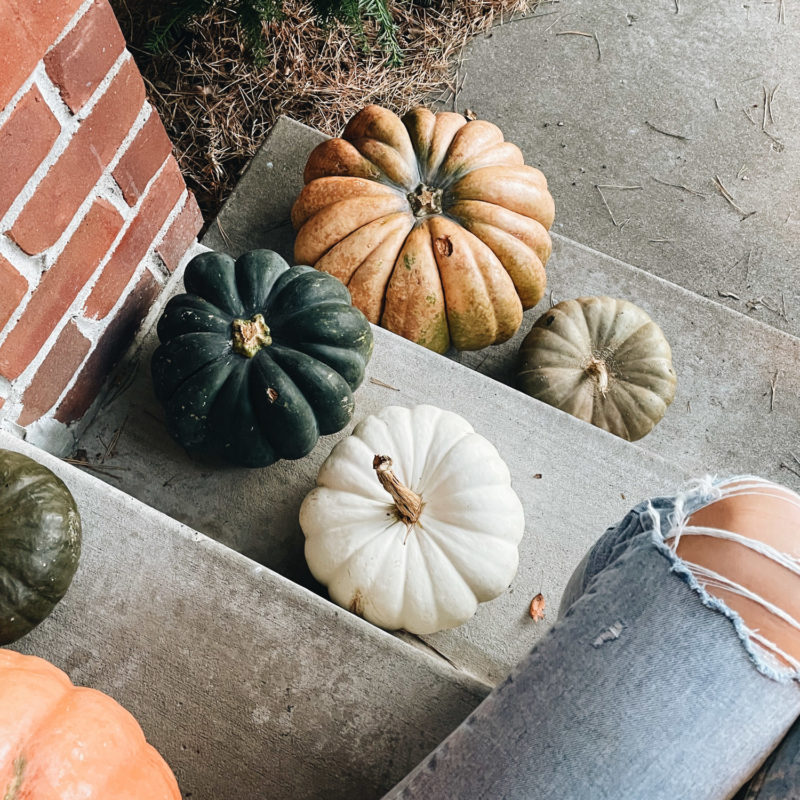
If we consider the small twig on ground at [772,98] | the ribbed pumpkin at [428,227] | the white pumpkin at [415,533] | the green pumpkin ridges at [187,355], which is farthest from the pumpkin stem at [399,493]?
the small twig on ground at [772,98]

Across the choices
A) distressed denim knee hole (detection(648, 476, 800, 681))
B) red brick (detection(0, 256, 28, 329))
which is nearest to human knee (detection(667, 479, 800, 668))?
distressed denim knee hole (detection(648, 476, 800, 681))

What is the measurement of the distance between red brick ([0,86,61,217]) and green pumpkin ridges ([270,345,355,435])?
1.80 feet

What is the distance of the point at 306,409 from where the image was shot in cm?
152

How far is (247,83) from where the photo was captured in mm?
2789

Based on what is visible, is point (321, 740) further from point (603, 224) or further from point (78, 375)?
point (603, 224)

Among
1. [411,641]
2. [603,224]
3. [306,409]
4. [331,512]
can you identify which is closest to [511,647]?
[411,641]

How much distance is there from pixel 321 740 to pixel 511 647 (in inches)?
20.6

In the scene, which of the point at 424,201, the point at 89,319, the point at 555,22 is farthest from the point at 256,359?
the point at 555,22

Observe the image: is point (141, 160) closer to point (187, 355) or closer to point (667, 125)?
point (187, 355)

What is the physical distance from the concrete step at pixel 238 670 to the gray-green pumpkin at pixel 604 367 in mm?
1056

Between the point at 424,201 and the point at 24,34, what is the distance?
41.5 inches

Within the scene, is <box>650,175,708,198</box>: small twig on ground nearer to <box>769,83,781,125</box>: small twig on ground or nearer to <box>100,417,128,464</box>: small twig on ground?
<box>769,83,781,125</box>: small twig on ground

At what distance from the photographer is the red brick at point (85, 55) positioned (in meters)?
1.19

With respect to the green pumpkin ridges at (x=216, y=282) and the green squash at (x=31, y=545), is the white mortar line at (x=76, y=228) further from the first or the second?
the green squash at (x=31, y=545)
